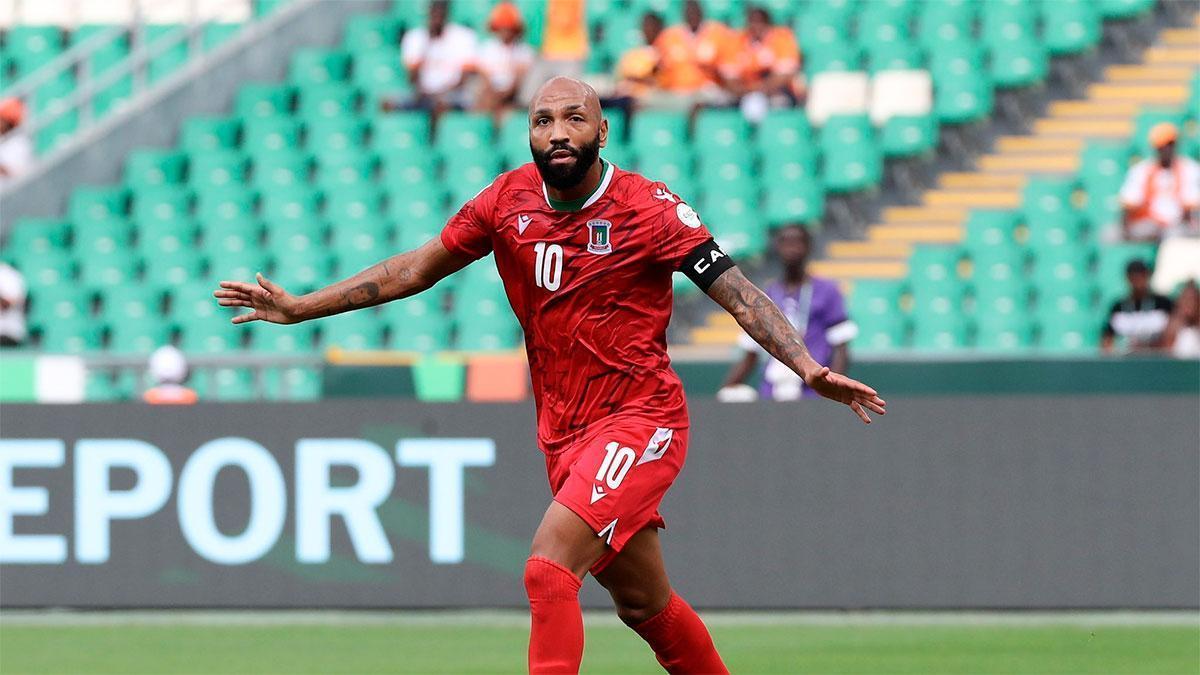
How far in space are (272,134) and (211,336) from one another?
107 inches

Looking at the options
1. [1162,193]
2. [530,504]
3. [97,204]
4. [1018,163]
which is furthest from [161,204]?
[1162,193]

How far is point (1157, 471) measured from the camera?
1084 centimetres

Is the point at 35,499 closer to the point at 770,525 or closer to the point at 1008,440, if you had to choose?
the point at 770,525

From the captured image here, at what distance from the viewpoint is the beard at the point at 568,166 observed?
6125mm

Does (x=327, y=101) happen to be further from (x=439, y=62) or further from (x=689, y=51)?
(x=689, y=51)

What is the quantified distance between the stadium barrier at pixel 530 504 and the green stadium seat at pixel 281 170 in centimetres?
677

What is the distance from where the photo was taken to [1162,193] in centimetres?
1499

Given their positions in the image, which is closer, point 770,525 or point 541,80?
point 770,525

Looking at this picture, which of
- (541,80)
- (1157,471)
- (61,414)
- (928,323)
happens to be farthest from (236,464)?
(541,80)

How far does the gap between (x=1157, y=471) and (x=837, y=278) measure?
5633mm

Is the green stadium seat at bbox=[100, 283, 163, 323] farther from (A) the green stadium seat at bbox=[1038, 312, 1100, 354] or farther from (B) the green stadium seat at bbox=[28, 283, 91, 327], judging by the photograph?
(A) the green stadium seat at bbox=[1038, 312, 1100, 354]

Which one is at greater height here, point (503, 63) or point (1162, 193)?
point (503, 63)

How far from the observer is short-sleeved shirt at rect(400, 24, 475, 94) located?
17938mm

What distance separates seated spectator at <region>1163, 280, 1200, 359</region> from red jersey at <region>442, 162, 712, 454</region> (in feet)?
26.0
